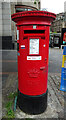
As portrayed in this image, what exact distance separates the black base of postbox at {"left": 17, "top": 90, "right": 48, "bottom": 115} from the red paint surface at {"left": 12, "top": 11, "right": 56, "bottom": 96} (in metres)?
0.10

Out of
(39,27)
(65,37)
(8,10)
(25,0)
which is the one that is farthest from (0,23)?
(39,27)

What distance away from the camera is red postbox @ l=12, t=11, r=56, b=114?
7.70 feet

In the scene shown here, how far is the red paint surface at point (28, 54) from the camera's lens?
2.33 metres

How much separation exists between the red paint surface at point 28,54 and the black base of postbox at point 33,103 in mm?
97

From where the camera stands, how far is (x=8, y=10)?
508 inches

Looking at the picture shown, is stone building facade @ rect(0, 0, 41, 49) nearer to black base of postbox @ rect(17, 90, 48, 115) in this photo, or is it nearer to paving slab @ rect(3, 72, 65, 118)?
paving slab @ rect(3, 72, 65, 118)

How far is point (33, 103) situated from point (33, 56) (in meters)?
1.14

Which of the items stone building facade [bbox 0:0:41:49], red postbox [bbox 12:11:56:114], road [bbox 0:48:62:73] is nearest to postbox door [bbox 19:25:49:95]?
red postbox [bbox 12:11:56:114]

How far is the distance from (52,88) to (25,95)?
171 centimetres

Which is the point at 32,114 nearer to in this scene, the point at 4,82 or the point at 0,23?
the point at 4,82

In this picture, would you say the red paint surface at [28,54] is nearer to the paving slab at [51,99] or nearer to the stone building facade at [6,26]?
the paving slab at [51,99]

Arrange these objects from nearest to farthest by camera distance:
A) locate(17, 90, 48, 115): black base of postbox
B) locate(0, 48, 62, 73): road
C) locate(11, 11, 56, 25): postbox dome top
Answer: locate(11, 11, 56, 25): postbox dome top, locate(17, 90, 48, 115): black base of postbox, locate(0, 48, 62, 73): road

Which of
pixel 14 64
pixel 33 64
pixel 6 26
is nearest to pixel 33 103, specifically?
pixel 33 64

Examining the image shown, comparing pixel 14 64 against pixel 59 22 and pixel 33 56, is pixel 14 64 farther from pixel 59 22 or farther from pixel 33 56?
pixel 59 22
